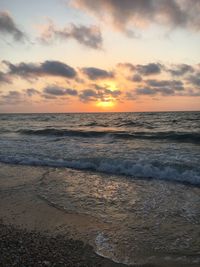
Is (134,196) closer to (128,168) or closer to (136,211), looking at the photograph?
(136,211)

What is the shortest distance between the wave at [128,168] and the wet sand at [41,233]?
4.00m

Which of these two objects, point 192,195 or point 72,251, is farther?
point 192,195

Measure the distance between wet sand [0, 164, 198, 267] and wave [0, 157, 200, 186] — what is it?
13.1 ft

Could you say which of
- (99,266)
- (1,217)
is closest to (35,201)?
(1,217)

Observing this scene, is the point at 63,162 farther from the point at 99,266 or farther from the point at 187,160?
the point at 99,266

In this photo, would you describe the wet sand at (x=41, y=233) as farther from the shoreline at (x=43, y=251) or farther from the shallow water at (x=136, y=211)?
the shallow water at (x=136, y=211)

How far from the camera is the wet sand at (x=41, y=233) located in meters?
4.60

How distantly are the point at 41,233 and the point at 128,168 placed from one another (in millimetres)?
6358

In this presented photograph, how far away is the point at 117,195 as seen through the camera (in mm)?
8109

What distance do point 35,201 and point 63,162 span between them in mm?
5560

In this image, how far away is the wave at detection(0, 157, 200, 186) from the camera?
1038 cm

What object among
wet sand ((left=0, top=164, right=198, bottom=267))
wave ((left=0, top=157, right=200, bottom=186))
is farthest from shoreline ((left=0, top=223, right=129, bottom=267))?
wave ((left=0, top=157, right=200, bottom=186))

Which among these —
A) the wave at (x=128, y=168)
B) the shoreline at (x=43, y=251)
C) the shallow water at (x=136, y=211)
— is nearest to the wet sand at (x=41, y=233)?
the shoreline at (x=43, y=251)

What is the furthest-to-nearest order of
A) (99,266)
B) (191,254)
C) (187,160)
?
(187,160) → (191,254) → (99,266)
